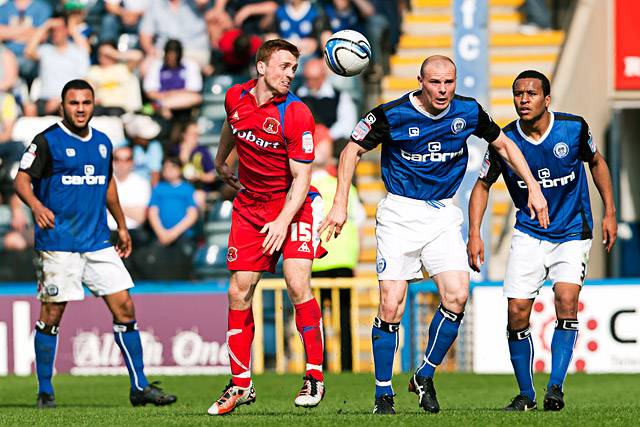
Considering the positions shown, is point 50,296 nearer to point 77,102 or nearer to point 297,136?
point 77,102

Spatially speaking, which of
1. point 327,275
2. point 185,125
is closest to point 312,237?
point 327,275

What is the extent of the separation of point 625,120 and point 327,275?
255 inches

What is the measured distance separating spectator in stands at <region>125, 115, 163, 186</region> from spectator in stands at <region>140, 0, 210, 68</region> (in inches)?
61.1

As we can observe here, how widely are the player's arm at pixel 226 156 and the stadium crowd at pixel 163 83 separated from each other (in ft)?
21.9

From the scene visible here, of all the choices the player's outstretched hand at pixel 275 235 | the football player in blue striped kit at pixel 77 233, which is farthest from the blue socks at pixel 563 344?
the football player in blue striped kit at pixel 77 233

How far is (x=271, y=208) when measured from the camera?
32.2 feet

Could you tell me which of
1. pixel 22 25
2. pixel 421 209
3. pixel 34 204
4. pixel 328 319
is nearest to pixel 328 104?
pixel 328 319

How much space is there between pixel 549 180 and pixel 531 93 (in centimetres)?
63

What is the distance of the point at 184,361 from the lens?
16.4 meters

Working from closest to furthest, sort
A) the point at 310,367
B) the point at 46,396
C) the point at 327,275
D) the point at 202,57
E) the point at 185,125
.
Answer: the point at 310,367
the point at 46,396
the point at 327,275
the point at 185,125
the point at 202,57

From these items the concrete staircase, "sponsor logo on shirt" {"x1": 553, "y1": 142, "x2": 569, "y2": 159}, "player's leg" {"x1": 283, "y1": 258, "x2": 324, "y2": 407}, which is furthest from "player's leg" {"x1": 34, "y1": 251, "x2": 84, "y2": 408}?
the concrete staircase

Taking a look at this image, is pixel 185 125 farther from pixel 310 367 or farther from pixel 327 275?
pixel 310 367

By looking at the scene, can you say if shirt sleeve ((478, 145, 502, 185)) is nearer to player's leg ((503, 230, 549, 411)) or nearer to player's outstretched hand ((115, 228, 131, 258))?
player's leg ((503, 230, 549, 411))

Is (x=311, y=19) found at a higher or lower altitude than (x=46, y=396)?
higher
